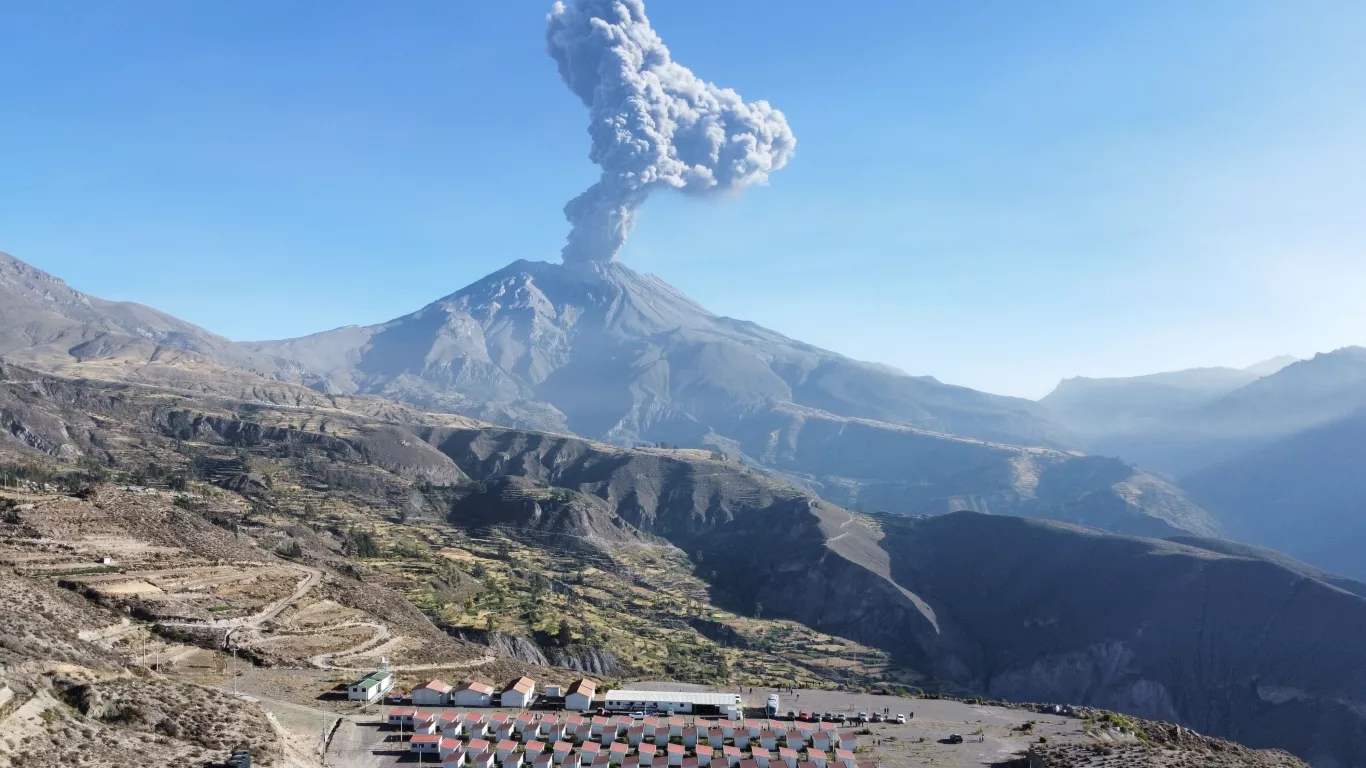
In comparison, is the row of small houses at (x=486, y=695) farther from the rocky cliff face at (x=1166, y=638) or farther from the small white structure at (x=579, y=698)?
the rocky cliff face at (x=1166, y=638)

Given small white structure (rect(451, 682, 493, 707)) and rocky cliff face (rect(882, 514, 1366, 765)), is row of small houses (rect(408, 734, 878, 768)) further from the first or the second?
rocky cliff face (rect(882, 514, 1366, 765))

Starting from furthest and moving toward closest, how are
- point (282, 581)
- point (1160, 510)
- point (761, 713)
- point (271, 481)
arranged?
point (1160, 510) → point (271, 481) → point (282, 581) → point (761, 713)

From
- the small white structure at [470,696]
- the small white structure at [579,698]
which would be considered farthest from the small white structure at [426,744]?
the small white structure at [579,698]

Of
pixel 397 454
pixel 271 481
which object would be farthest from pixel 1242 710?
pixel 397 454

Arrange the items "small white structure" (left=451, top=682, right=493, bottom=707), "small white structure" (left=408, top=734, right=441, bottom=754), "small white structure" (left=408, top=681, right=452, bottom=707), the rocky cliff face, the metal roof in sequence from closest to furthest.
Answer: "small white structure" (left=408, top=734, right=441, bottom=754) → "small white structure" (left=408, top=681, right=452, bottom=707) → "small white structure" (left=451, top=682, right=493, bottom=707) → the metal roof → the rocky cliff face

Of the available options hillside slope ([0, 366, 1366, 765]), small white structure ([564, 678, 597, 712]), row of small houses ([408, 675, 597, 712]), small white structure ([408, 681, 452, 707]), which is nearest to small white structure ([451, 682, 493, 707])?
row of small houses ([408, 675, 597, 712])

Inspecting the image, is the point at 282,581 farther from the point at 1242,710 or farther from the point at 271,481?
the point at 1242,710

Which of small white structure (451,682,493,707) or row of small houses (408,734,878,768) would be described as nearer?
row of small houses (408,734,878,768)

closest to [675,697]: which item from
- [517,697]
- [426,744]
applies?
[517,697]
